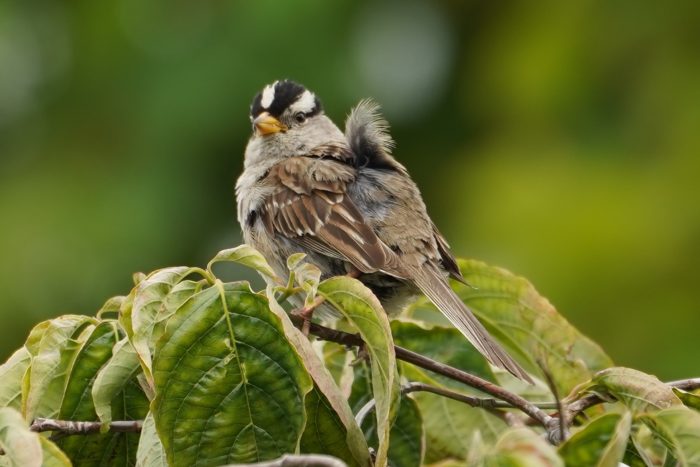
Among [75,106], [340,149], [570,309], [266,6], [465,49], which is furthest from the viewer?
[465,49]

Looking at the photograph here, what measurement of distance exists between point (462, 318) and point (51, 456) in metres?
1.39

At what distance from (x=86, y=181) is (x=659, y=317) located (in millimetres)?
4260

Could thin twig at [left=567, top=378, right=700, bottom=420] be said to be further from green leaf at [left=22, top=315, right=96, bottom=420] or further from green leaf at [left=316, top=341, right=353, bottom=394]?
green leaf at [left=22, top=315, right=96, bottom=420]

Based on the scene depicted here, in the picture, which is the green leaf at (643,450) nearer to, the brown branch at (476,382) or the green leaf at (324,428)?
the brown branch at (476,382)

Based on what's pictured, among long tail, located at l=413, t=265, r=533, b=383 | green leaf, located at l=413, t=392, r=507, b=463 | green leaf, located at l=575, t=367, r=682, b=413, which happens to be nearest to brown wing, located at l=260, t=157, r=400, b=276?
long tail, located at l=413, t=265, r=533, b=383

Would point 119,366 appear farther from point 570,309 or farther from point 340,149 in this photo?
point 570,309

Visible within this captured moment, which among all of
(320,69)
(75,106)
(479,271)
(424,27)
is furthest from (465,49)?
(479,271)

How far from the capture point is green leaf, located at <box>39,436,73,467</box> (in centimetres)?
199

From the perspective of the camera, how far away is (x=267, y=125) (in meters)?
4.63

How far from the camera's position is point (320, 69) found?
8844mm

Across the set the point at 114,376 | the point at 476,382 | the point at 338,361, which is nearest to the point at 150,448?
the point at 114,376

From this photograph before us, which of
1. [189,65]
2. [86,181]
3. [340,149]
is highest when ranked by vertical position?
[340,149]

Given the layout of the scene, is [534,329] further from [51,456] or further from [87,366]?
[51,456]

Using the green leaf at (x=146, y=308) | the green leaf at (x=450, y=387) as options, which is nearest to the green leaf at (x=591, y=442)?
the green leaf at (x=146, y=308)
